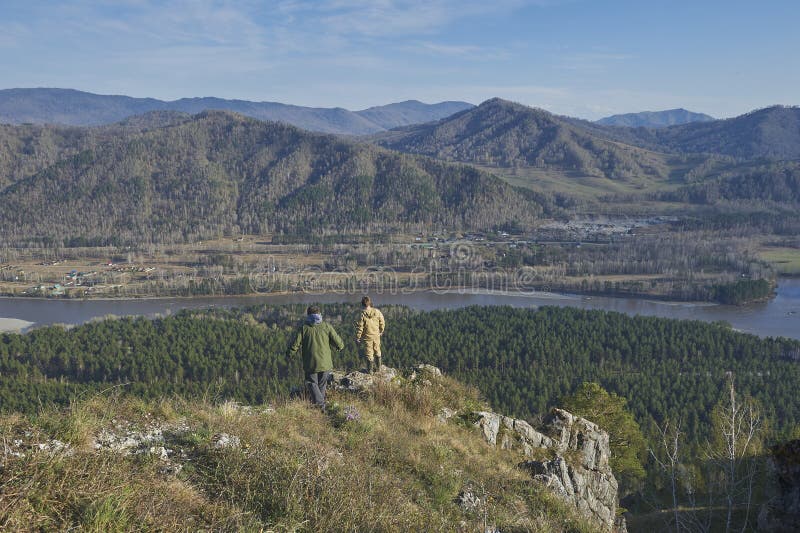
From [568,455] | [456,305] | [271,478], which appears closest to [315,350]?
[271,478]

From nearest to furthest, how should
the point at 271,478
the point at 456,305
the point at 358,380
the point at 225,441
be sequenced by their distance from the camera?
1. the point at 271,478
2. the point at 225,441
3. the point at 358,380
4. the point at 456,305

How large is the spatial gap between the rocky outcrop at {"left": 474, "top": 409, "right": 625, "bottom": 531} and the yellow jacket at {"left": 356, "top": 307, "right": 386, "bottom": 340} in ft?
10.6

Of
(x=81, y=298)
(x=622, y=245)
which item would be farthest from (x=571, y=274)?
(x=81, y=298)

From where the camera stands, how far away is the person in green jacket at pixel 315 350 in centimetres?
1023

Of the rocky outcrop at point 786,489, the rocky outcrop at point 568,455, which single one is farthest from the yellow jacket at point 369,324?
the rocky outcrop at point 786,489

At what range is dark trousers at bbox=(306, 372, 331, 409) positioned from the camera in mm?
10102

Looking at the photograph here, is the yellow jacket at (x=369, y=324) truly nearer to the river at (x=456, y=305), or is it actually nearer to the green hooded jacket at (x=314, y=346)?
the green hooded jacket at (x=314, y=346)

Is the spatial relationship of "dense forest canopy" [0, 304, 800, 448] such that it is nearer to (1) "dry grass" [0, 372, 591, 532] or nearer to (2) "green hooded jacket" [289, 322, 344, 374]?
(2) "green hooded jacket" [289, 322, 344, 374]

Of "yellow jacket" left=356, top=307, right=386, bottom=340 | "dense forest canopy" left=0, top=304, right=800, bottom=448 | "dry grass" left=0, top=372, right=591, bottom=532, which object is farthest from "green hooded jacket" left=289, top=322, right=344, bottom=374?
"dense forest canopy" left=0, top=304, right=800, bottom=448

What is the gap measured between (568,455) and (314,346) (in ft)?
25.4

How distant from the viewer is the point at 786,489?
25.5 ft

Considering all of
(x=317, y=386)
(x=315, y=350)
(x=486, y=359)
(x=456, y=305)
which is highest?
(x=315, y=350)

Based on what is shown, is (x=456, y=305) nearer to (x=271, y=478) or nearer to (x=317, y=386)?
(x=317, y=386)

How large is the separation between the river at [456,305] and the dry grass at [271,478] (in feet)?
253
